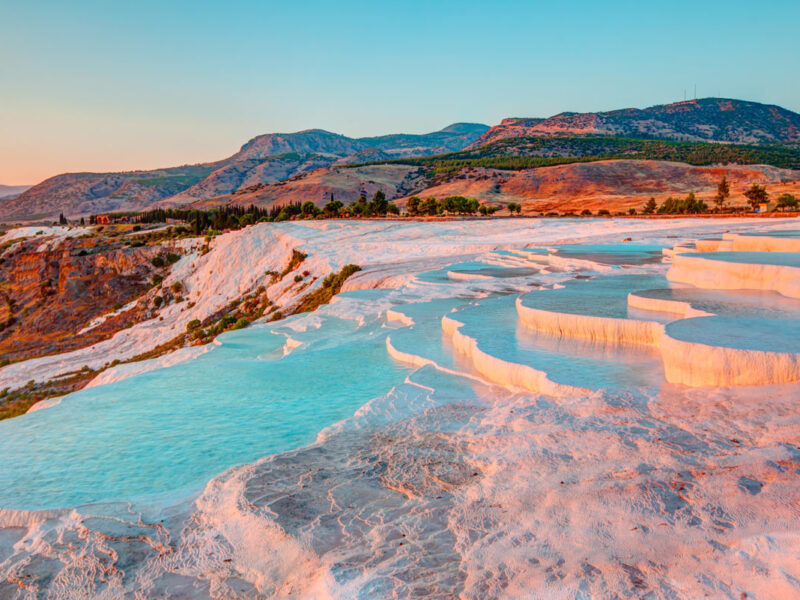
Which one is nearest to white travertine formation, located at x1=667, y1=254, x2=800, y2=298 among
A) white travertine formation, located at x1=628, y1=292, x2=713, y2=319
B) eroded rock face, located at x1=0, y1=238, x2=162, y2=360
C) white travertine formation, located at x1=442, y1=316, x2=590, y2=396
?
white travertine formation, located at x1=628, y1=292, x2=713, y2=319

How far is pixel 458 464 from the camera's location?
493cm

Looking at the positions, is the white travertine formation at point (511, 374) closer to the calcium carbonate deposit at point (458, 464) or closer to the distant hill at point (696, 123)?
the calcium carbonate deposit at point (458, 464)

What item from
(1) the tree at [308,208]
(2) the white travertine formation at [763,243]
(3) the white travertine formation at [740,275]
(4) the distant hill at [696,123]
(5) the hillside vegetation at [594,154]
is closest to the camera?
(3) the white travertine formation at [740,275]

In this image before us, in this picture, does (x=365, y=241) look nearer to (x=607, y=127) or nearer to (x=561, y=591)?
(x=561, y=591)

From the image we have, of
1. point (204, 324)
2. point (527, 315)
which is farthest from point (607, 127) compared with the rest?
point (527, 315)

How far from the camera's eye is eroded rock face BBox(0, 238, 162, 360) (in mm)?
32250

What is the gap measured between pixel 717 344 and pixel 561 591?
3.50 metres

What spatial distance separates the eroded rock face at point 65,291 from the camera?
32.2 meters

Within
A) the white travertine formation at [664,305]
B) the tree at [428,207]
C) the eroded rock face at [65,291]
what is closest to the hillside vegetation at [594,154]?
the tree at [428,207]

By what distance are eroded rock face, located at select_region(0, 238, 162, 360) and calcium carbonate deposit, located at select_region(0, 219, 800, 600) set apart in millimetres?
26703

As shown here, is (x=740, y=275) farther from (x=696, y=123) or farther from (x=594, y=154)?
(x=696, y=123)

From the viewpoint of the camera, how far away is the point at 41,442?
6465mm

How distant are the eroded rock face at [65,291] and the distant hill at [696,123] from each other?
156768 millimetres

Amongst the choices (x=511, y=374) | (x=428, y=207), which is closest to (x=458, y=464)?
(x=511, y=374)
